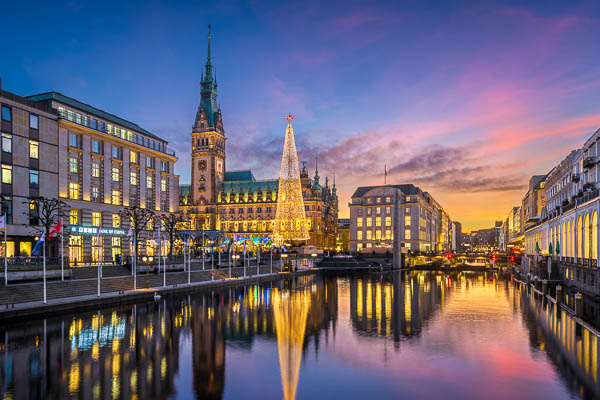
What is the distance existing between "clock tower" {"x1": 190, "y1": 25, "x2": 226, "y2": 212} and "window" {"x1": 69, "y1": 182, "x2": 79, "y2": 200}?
111 m

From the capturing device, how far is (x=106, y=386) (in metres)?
22.3

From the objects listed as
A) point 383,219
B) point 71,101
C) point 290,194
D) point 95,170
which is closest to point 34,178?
point 95,170

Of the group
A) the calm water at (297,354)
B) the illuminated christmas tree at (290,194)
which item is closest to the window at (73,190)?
the calm water at (297,354)

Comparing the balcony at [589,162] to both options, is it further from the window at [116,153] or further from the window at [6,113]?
the window at [6,113]

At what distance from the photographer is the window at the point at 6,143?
204 feet

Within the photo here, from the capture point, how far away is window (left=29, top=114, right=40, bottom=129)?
67.0 meters

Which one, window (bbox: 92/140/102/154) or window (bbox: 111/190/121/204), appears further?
window (bbox: 111/190/121/204)

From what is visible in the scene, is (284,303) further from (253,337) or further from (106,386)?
(106,386)

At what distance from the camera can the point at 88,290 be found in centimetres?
5191

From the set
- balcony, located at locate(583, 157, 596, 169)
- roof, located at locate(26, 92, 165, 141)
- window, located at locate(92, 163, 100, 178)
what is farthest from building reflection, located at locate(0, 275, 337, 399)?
balcony, located at locate(583, 157, 596, 169)

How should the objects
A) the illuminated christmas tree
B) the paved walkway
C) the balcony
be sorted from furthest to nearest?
1. the illuminated christmas tree
2. the balcony
3. the paved walkway

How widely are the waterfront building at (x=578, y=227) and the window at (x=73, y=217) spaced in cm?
7545

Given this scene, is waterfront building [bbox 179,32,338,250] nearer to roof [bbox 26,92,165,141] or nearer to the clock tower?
the clock tower

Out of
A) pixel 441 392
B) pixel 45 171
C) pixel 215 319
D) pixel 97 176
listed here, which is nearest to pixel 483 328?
pixel 441 392
